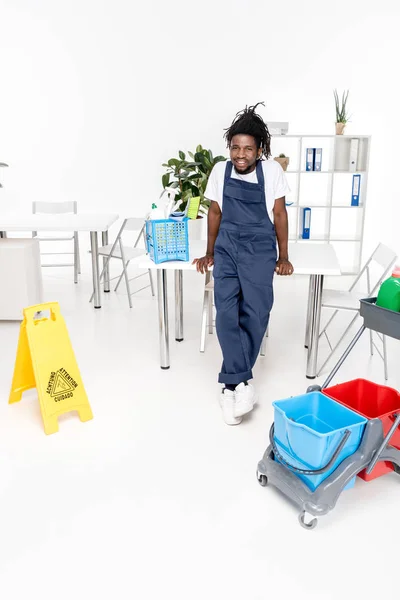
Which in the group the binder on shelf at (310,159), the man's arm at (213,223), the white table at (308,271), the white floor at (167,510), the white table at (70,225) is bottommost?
the white floor at (167,510)

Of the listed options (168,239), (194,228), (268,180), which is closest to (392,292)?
(268,180)

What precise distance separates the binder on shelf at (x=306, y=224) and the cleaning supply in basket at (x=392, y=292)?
355cm

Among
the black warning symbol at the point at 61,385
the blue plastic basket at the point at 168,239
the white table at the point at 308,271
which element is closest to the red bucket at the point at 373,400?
the white table at the point at 308,271

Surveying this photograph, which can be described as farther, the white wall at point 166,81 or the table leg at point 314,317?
the white wall at point 166,81

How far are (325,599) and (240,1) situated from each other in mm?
5832

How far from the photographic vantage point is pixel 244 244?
103 inches

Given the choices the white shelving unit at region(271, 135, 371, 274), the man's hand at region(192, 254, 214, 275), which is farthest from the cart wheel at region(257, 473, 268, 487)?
the white shelving unit at region(271, 135, 371, 274)

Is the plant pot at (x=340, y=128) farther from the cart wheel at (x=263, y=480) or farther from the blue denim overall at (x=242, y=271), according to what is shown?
the cart wheel at (x=263, y=480)

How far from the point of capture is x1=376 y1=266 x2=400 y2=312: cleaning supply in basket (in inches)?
81.1

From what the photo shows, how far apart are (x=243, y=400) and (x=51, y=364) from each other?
3.17 feet

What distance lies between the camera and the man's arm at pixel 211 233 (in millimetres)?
2760

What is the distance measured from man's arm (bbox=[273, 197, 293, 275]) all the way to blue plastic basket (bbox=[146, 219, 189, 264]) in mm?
520

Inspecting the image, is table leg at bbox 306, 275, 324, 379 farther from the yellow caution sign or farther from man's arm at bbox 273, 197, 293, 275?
the yellow caution sign

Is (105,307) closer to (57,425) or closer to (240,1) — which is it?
(57,425)
